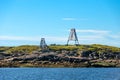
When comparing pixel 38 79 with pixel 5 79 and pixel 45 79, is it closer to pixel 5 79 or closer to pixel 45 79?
pixel 45 79

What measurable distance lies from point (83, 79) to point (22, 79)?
1772 cm

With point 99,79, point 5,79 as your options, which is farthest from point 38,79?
point 99,79

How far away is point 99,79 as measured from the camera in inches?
4235

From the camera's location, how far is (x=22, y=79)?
109688 millimetres

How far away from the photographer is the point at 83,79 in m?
109

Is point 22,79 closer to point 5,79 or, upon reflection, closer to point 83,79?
point 5,79

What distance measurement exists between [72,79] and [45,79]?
25.6 ft

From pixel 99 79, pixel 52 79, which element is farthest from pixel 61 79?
pixel 99 79

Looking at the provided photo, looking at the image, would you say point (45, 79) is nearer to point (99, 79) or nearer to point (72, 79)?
point (72, 79)

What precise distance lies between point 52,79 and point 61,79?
294cm

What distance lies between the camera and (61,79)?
4230 inches

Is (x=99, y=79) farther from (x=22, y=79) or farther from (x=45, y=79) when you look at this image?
(x=22, y=79)

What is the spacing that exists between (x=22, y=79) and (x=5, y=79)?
4917mm

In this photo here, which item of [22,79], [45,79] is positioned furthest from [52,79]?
[22,79]
